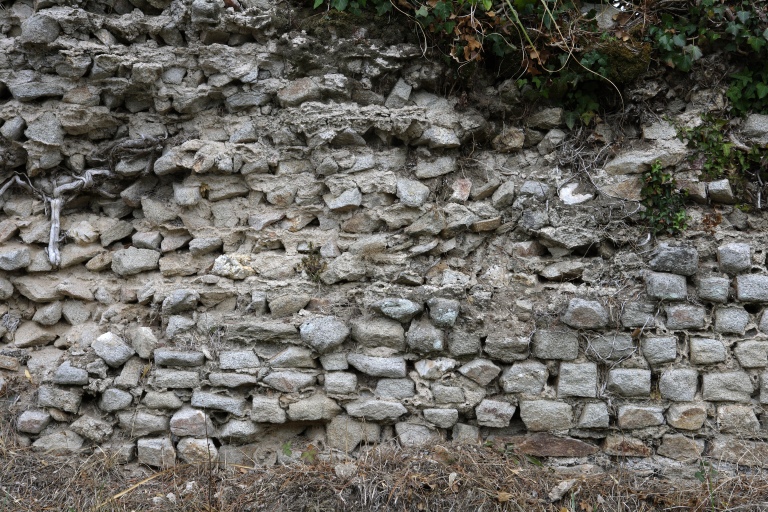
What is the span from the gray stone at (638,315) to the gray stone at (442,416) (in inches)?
37.7

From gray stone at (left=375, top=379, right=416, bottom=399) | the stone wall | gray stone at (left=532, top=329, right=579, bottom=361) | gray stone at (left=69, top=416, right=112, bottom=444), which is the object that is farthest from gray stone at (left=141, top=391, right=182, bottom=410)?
gray stone at (left=532, top=329, right=579, bottom=361)

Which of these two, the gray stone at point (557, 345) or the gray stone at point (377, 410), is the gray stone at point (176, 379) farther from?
the gray stone at point (557, 345)

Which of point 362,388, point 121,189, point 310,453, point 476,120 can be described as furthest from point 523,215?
point 121,189

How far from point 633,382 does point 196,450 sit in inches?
87.4

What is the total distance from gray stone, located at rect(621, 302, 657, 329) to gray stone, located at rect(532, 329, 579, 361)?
0.85 feet

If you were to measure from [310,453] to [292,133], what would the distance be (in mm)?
1728

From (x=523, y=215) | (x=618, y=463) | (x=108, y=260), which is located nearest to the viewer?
(x=618, y=463)

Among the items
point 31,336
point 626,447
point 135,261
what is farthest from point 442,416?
point 31,336

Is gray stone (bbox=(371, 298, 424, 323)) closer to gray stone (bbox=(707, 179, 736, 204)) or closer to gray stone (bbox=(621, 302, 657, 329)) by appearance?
gray stone (bbox=(621, 302, 657, 329))

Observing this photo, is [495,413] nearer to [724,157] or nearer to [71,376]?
[724,157]

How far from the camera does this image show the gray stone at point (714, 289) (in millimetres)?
3043

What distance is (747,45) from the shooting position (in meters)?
3.22

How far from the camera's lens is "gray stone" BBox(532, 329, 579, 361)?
3.08 meters

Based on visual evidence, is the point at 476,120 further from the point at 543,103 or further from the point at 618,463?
the point at 618,463
